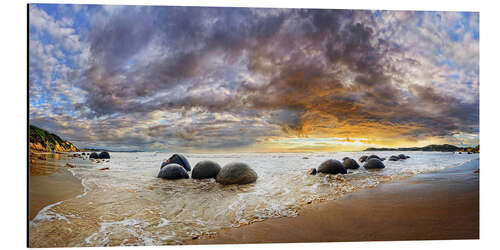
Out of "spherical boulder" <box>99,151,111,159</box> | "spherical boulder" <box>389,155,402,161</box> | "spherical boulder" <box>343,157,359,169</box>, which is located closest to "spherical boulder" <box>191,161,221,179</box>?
"spherical boulder" <box>99,151,111,159</box>

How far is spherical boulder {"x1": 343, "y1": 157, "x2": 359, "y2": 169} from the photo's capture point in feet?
13.5

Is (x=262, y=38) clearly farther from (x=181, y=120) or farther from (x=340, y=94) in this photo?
(x=181, y=120)

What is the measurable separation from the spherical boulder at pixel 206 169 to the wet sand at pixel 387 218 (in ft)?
3.47

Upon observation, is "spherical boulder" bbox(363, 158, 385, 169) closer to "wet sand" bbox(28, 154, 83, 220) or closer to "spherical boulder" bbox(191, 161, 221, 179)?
"spherical boulder" bbox(191, 161, 221, 179)

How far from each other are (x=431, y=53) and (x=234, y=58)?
9.70 ft

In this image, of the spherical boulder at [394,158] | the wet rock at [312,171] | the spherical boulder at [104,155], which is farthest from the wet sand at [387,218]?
the spherical boulder at [104,155]

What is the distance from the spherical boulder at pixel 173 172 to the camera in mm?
3994

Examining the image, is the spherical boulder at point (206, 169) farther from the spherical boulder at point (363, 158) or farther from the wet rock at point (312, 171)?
the spherical boulder at point (363, 158)

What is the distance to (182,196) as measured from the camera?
12.3ft

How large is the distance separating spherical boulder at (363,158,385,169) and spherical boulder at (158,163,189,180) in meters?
3.00

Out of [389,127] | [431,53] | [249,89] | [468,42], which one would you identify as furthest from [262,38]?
[468,42]

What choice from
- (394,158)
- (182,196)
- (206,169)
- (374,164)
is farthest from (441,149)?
(182,196)

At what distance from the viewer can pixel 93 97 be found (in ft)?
11.7

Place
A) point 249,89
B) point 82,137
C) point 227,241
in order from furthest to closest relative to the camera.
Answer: point 249,89, point 82,137, point 227,241
